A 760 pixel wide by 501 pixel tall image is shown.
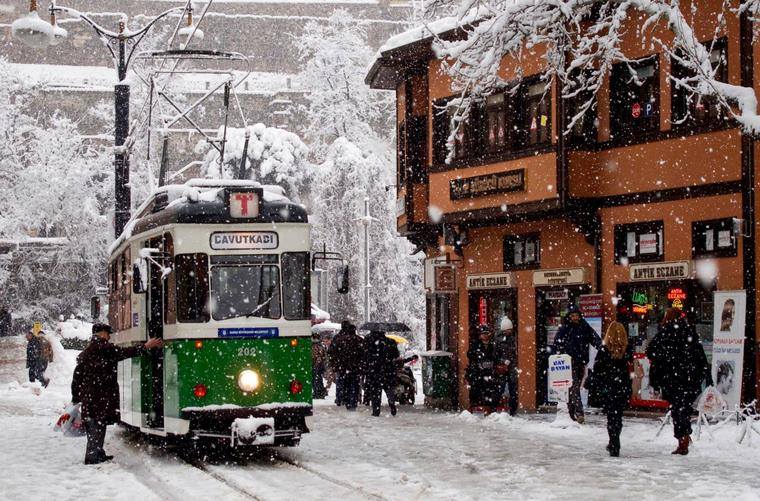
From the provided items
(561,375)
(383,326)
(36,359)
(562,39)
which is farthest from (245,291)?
(36,359)

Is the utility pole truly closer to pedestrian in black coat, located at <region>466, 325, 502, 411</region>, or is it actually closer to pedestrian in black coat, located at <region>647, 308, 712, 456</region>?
pedestrian in black coat, located at <region>466, 325, 502, 411</region>

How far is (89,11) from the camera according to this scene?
105 metres

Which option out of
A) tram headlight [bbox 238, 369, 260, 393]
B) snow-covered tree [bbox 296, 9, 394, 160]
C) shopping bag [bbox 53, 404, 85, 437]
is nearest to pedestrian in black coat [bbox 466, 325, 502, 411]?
tram headlight [bbox 238, 369, 260, 393]

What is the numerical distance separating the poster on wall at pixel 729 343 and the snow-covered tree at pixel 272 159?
115 feet

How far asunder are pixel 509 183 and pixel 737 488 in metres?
12.6

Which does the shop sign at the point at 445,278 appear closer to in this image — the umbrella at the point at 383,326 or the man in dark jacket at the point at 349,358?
the umbrella at the point at 383,326

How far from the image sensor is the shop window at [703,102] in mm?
20922

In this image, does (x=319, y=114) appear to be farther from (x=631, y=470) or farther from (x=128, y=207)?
(x=631, y=470)

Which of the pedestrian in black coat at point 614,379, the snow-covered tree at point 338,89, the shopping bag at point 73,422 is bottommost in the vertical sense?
the shopping bag at point 73,422

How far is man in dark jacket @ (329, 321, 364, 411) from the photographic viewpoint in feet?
85.7

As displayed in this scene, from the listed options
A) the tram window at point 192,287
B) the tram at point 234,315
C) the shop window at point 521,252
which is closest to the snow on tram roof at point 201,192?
the tram at point 234,315

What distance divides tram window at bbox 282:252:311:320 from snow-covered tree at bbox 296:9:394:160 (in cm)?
4258

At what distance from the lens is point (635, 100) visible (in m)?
22.8

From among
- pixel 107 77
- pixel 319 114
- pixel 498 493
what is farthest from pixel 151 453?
pixel 107 77
